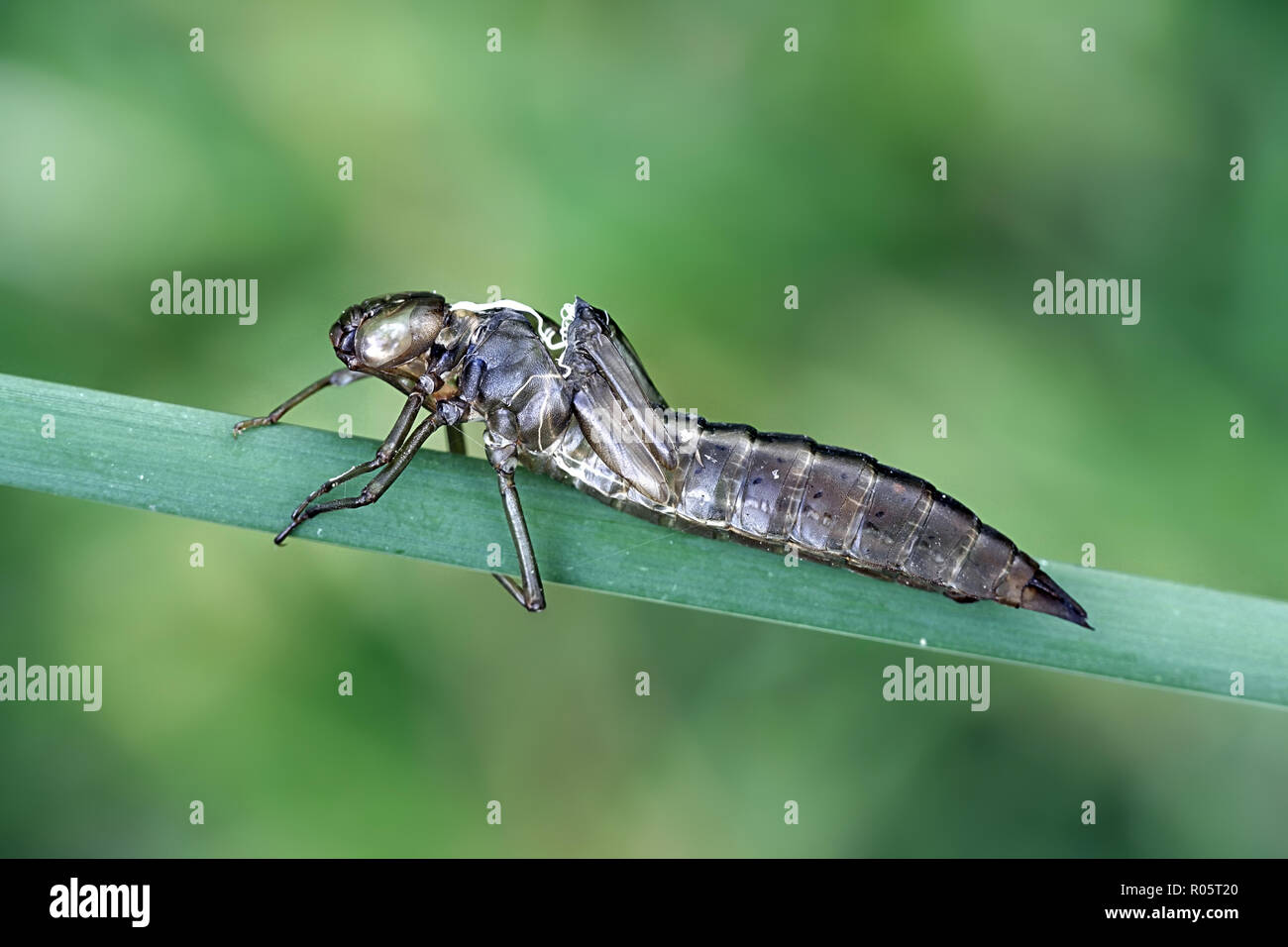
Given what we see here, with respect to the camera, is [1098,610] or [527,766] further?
[527,766]

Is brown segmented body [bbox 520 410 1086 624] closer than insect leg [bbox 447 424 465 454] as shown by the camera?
Yes

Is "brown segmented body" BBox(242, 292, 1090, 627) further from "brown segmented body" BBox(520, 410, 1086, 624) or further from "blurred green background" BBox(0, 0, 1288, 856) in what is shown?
"blurred green background" BBox(0, 0, 1288, 856)

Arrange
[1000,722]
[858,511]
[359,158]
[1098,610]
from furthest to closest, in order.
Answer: [359,158] → [1000,722] → [858,511] → [1098,610]

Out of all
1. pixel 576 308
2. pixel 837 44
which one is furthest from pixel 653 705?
pixel 837 44

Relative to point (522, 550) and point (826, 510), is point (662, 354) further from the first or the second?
point (522, 550)

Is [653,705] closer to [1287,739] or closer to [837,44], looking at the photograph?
[1287,739]

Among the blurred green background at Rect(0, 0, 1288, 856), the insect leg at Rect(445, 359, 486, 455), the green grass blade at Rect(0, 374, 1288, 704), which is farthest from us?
the insect leg at Rect(445, 359, 486, 455)

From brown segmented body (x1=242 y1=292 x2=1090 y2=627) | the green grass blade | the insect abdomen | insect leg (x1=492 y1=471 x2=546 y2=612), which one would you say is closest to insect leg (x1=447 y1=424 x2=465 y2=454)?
brown segmented body (x1=242 y1=292 x2=1090 y2=627)

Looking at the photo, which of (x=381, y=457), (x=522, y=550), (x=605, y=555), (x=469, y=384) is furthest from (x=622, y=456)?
(x=381, y=457)
